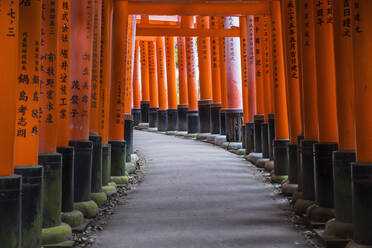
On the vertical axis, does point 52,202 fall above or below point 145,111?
below

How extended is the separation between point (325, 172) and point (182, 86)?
12542mm

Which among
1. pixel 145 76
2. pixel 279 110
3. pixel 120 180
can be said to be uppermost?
pixel 145 76

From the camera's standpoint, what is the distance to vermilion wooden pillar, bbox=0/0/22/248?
3494 millimetres

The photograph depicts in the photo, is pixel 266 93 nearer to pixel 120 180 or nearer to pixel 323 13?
pixel 120 180

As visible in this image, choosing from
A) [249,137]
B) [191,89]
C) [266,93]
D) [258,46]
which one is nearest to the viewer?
[266,93]

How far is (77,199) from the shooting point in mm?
6219

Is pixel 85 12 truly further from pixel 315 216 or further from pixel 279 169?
pixel 279 169

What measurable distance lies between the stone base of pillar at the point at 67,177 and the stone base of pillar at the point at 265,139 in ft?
18.1

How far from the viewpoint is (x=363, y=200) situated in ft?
13.6

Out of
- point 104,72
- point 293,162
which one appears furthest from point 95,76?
point 293,162

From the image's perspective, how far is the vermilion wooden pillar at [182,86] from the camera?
57.2 feet

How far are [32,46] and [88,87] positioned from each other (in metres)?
2.22

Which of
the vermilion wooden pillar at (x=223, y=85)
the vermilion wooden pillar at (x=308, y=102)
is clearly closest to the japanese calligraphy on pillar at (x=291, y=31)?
the vermilion wooden pillar at (x=308, y=102)

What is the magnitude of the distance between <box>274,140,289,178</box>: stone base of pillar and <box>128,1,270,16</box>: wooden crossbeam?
278 centimetres
